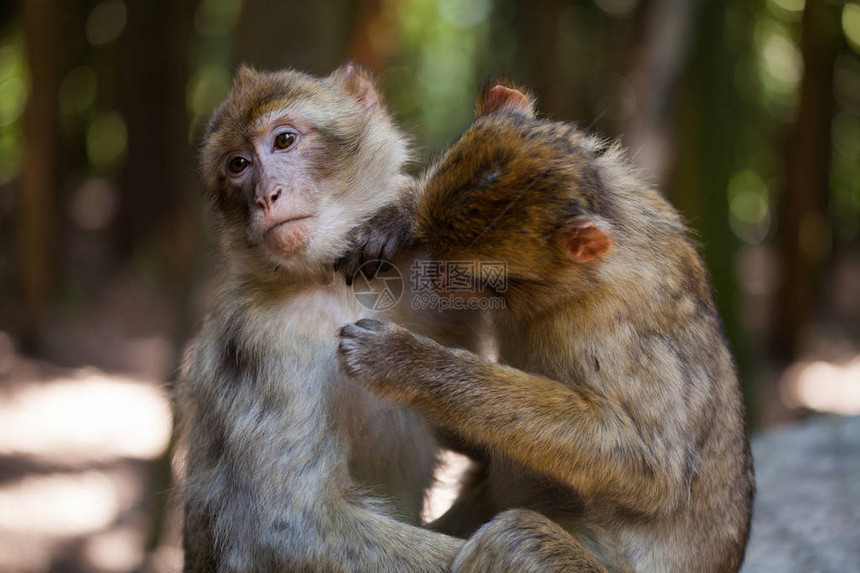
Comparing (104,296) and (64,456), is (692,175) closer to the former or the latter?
(64,456)

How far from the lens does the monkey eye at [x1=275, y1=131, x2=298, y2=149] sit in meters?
3.69

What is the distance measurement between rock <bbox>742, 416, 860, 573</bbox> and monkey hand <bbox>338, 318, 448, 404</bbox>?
108 inches

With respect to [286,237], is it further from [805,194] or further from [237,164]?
[805,194]

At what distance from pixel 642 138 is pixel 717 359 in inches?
162

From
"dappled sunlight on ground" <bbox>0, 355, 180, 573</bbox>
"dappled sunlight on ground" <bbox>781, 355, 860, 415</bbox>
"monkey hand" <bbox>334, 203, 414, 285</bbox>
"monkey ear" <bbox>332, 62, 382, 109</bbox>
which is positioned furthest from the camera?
"dappled sunlight on ground" <bbox>781, 355, 860, 415</bbox>

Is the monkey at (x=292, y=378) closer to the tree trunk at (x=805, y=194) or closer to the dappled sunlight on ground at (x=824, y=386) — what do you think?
the dappled sunlight on ground at (x=824, y=386)

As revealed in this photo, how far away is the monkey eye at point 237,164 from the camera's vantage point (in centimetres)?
367

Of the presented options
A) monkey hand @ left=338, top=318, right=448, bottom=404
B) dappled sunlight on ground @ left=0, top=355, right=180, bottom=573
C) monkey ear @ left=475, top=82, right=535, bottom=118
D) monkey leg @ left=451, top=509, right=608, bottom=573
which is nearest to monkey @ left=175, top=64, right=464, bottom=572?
monkey leg @ left=451, top=509, right=608, bottom=573

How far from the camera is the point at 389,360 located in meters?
3.21

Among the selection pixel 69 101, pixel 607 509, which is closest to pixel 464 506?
pixel 607 509

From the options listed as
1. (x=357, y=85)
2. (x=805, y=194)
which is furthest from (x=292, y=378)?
(x=805, y=194)

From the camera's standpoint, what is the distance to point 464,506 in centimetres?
395

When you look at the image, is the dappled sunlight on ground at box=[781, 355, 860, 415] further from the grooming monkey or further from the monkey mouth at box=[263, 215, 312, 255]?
the monkey mouth at box=[263, 215, 312, 255]

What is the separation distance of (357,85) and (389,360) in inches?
62.8
